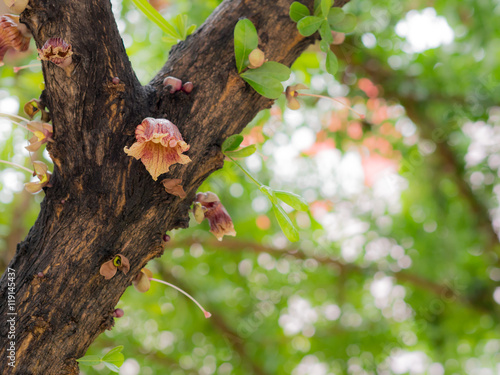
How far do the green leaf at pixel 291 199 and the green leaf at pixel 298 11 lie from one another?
22 cm

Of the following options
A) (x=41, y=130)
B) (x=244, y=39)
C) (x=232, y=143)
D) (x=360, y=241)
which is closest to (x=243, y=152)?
(x=232, y=143)

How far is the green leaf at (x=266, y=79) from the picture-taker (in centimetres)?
54

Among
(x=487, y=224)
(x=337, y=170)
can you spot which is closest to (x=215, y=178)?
(x=337, y=170)

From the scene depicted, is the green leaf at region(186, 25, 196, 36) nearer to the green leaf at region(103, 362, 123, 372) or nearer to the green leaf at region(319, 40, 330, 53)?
the green leaf at region(319, 40, 330, 53)

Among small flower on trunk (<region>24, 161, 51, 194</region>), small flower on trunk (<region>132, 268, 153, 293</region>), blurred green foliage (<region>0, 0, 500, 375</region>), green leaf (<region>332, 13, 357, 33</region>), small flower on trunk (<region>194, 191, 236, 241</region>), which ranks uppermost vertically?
blurred green foliage (<region>0, 0, 500, 375</region>)

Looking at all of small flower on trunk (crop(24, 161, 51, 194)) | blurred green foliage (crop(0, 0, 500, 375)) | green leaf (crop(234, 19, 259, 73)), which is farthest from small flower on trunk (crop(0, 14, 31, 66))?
blurred green foliage (crop(0, 0, 500, 375))

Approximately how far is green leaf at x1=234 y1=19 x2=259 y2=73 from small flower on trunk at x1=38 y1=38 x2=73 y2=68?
0.61ft

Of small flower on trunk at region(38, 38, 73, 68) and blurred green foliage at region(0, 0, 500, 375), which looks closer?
small flower on trunk at region(38, 38, 73, 68)

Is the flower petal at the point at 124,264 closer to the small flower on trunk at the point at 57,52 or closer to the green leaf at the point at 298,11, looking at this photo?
the small flower on trunk at the point at 57,52

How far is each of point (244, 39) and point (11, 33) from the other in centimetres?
27

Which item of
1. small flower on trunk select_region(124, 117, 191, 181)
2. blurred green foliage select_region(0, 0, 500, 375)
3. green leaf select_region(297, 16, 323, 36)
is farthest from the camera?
blurred green foliage select_region(0, 0, 500, 375)

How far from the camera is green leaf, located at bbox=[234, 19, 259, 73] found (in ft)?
1.76

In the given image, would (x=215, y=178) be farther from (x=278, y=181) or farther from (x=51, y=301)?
(x=51, y=301)

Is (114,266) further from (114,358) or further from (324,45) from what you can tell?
(324,45)
